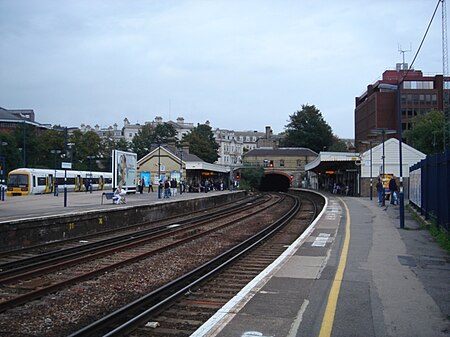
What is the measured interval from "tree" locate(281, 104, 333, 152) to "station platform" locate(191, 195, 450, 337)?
97864 mm

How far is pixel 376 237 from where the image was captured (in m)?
15.5

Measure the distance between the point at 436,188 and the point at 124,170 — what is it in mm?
24198

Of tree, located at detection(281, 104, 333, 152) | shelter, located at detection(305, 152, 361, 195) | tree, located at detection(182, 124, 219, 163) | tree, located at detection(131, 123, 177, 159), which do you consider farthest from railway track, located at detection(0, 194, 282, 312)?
tree, located at detection(131, 123, 177, 159)

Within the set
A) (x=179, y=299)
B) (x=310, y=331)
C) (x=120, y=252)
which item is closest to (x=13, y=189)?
(x=120, y=252)

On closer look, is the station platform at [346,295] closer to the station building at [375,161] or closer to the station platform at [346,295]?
the station platform at [346,295]

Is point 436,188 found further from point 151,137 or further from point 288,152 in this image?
point 151,137

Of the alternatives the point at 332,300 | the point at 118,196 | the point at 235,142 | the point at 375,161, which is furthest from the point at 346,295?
the point at 235,142

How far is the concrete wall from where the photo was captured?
16078 mm

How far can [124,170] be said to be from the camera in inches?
1414

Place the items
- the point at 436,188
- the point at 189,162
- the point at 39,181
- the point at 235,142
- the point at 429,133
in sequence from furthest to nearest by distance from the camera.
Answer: the point at 235,142
the point at 189,162
the point at 429,133
the point at 39,181
the point at 436,188

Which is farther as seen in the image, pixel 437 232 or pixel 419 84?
pixel 419 84

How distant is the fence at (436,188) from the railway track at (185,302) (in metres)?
5.06

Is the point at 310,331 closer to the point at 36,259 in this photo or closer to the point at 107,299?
the point at 107,299

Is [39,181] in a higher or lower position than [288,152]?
lower
